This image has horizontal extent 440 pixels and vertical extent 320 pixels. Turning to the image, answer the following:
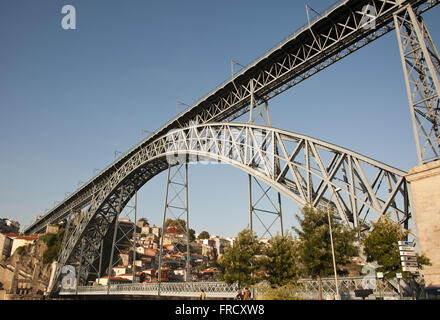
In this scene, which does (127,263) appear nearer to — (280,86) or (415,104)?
(280,86)

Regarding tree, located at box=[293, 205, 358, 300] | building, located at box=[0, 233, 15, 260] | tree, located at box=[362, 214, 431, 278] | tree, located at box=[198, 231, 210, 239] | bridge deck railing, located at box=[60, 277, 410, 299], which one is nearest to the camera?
tree, located at box=[362, 214, 431, 278]

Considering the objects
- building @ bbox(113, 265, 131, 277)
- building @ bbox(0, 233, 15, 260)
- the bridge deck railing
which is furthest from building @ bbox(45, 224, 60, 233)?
the bridge deck railing

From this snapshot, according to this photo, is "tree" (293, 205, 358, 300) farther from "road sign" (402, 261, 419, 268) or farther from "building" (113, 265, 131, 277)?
"building" (113, 265, 131, 277)

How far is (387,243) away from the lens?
605 inches

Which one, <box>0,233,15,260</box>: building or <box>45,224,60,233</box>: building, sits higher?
<box>45,224,60,233</box>: building

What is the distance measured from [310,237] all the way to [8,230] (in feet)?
463

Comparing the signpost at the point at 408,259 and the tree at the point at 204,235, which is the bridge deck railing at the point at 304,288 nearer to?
the signpost at the point at 408,259

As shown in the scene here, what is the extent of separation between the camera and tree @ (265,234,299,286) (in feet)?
65.0

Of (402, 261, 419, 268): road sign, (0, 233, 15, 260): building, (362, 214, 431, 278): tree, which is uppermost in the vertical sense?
(0, 233, 15, 260): building

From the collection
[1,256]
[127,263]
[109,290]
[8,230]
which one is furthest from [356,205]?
[8,230]

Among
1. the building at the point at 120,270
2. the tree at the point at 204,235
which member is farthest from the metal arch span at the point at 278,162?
the tree at the point at 204,235

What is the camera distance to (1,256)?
76.4 meters

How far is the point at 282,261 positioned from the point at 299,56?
13480mm

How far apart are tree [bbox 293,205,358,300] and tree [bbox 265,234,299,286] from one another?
1.41m
